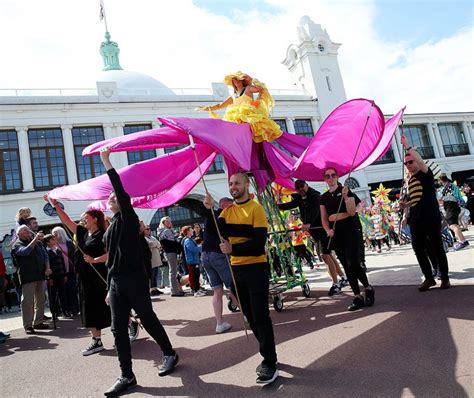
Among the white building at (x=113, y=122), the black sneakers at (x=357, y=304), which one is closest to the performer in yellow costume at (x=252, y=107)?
the black sneakers at (x=357, y=304)

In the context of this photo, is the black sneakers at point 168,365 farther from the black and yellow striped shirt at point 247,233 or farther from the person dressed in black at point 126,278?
the black and yellow striped shirt at point 247,233

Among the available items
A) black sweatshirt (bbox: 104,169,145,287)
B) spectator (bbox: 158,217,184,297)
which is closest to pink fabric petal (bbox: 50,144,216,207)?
black sweatshirt (bbox: 104,169,145,287)

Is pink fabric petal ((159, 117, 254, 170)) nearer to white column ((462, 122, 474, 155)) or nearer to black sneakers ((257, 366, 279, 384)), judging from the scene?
black sneakers ((257, 366, 279, 384))

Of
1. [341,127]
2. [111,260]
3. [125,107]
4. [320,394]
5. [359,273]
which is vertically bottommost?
[320,394]

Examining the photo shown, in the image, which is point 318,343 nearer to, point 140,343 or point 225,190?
point 140,343

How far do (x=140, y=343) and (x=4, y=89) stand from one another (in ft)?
74.2

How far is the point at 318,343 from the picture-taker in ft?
12.5

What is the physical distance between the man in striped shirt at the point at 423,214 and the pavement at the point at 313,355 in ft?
1.26

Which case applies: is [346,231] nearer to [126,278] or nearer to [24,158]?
[126,278]

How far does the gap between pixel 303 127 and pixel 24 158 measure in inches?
778

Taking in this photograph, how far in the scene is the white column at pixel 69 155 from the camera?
907 inches

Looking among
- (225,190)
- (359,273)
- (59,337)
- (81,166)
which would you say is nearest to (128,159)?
(81,166)

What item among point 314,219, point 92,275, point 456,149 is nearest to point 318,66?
point 456,149

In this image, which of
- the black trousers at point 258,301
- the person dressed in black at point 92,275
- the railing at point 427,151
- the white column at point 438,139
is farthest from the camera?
the white column at point 438,139
